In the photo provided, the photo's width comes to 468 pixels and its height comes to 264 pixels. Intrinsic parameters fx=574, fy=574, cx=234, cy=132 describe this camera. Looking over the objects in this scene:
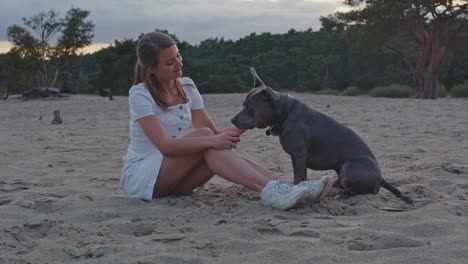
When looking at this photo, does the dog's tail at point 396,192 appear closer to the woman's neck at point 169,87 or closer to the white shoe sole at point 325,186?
the white shoe sole at point 325,186

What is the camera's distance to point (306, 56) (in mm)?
42344

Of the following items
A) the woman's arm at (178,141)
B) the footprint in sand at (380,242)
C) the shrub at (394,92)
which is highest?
the woman's arm at (178,141)

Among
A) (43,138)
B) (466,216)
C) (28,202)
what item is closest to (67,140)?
(43,138)

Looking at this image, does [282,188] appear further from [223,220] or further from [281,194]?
[223,220]

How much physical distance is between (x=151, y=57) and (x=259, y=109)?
36.7 inches

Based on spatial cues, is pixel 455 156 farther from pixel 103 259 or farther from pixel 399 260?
pixel 103 259

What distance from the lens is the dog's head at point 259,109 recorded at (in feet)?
14.7

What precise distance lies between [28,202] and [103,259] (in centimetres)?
155

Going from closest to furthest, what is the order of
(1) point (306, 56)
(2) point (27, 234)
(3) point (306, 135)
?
(2) point (27, 234) → (3) point (306, 135) → (1) point (306, 56)

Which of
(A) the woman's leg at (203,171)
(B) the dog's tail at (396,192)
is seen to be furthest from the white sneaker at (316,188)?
(B) the dog's tail at (396,192)

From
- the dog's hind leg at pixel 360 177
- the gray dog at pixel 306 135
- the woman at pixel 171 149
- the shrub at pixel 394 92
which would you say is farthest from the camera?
the shrub at pixel 394 92

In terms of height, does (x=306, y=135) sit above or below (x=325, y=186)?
above

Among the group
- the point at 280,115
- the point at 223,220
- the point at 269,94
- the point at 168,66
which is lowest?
the point at 223,220

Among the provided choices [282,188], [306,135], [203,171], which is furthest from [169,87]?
[282,188]
